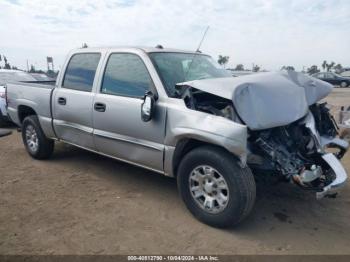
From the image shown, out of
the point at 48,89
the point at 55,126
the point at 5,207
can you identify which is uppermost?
the point at 48,89

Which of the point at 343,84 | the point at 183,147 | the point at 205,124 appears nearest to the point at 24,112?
the point at 183,147

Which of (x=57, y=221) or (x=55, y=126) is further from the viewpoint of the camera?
(x=55, y=126)

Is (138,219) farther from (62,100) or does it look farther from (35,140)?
(35,140)

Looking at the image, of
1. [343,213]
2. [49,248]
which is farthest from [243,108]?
[49,248]

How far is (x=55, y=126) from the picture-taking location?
5.54 m

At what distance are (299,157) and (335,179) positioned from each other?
18.2 inches

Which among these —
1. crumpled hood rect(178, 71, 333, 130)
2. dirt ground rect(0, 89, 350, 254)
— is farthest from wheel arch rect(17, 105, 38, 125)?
crumpled hood rect(178, 71, 333, 130)

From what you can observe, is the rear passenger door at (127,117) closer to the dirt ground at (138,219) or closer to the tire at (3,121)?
the dirt ground at (138,219)

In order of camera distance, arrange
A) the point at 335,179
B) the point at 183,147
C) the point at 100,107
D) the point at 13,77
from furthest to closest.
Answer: the point at 13,77 → the point at 100,107 → the point at 183,147 → the point at 335,179

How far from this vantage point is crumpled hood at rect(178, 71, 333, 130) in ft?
11.8

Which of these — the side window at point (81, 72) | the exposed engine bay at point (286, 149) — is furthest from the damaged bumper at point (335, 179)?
the side window at point (81, 72)

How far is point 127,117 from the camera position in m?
4.33

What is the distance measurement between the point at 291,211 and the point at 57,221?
8.58ft

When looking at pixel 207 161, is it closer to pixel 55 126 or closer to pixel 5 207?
pixel 5 207
